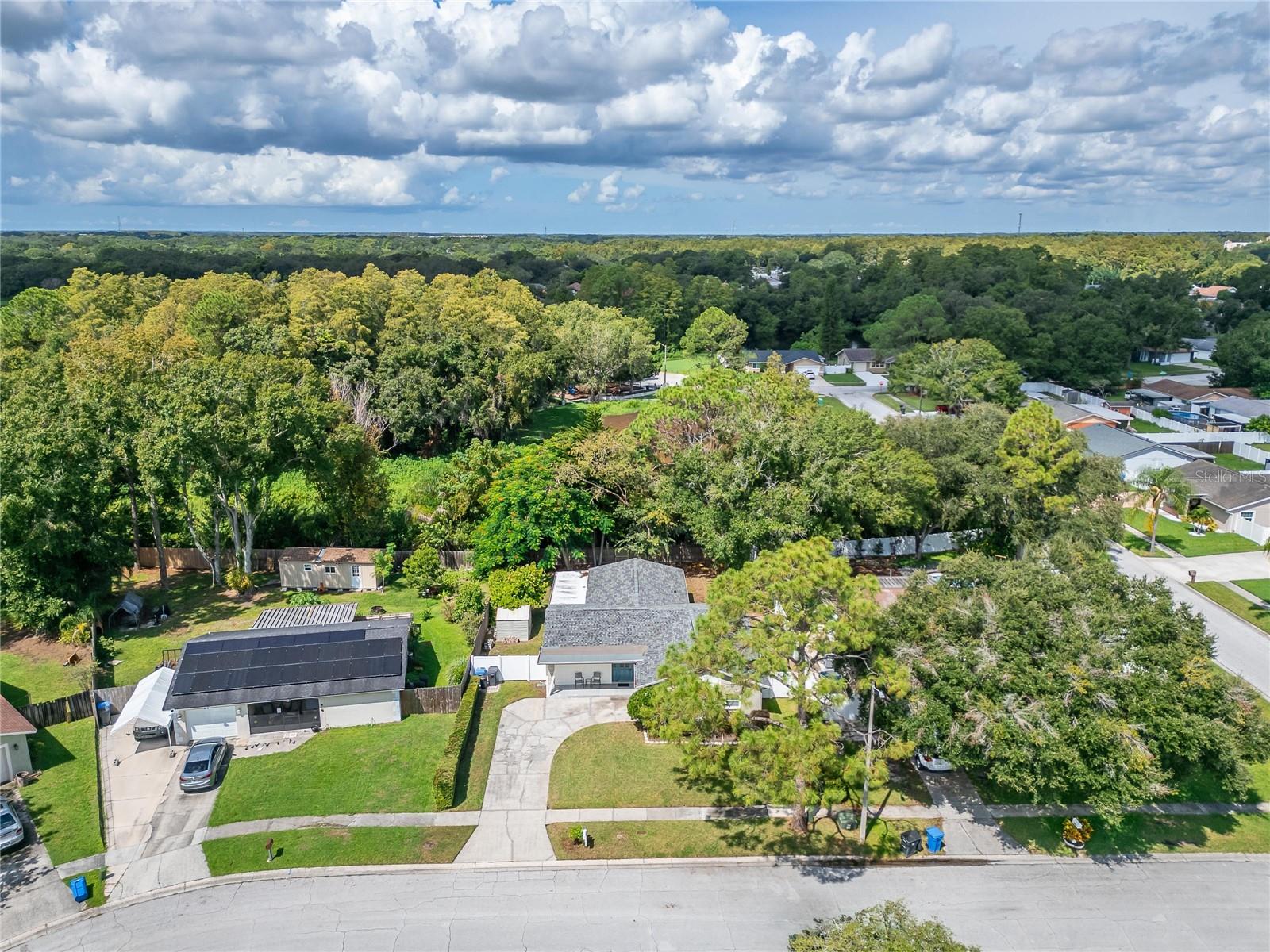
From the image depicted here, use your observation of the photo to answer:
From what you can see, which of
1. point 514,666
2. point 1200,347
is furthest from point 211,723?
point 1200,347

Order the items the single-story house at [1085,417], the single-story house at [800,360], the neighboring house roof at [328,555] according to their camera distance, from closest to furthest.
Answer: the neighboring house roof at [328,555] → the single-story house at [1085,417] → the single-story house at [800,360]

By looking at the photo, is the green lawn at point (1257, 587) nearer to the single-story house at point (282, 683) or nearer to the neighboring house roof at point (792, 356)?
the single-story house at point (282, 683)

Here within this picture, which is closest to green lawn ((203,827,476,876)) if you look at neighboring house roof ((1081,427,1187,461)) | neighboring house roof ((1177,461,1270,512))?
neighboring house roof ((1177,461,1270,512))

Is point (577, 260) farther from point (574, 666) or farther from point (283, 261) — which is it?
point (574, 666)

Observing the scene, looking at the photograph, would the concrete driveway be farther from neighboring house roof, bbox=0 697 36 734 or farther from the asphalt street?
neighboring house roof, bbox=0 697 36 734

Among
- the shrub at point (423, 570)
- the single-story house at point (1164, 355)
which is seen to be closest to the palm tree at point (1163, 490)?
the shrub at point (423, 570)

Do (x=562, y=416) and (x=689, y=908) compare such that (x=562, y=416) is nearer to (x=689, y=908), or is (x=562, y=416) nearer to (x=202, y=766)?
(x=202, y=766)
